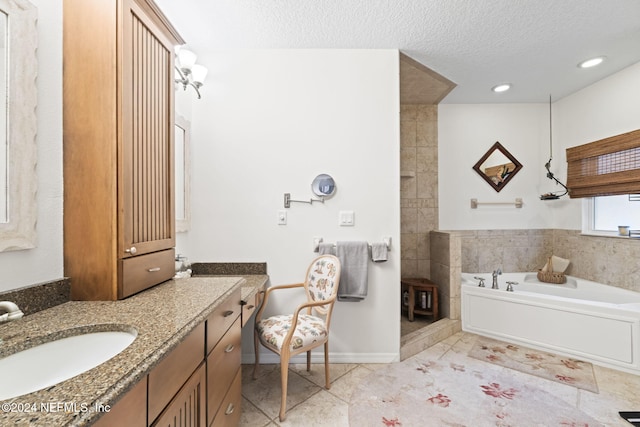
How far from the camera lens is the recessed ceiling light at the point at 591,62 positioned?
2310mm

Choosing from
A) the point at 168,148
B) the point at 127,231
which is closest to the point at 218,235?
the point at 168,148

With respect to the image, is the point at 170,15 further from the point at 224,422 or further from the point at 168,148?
the point at 224,422

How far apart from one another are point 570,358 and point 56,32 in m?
3.87

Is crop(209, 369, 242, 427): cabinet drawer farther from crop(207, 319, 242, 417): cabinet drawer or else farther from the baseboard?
the baseboard

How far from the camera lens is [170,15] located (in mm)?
1778

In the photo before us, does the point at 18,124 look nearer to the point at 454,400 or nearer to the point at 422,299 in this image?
the point at 454,400

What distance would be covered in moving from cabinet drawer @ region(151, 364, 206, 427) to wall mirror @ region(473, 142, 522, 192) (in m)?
3.54

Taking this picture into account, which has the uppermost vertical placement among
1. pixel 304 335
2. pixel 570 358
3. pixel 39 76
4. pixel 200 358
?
pixel 39 76

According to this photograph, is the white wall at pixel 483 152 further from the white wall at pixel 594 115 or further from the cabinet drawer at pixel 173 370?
the cabinet drawer at pixel 173 370

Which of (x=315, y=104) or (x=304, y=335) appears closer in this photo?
(x=304, y=335)

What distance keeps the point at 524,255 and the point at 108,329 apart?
400 centimetres

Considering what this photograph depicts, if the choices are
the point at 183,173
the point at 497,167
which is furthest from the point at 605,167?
the point at 183,173

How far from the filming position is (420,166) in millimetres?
3240

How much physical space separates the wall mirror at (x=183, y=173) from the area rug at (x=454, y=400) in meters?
1.76
